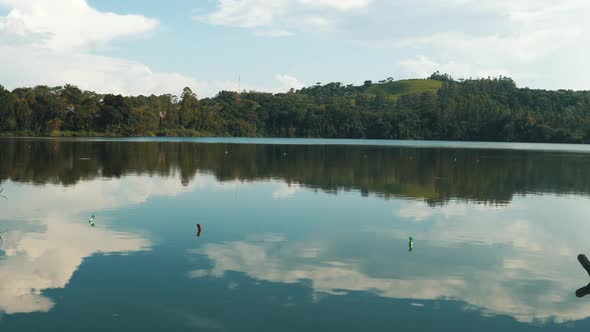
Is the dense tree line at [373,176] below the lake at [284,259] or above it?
above

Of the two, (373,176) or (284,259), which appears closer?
(284,259)

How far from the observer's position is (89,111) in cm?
17462

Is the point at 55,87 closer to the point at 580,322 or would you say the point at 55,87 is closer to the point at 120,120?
the point at 120,120

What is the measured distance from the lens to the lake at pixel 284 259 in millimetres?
13414

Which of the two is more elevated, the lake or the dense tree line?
the dense tree line

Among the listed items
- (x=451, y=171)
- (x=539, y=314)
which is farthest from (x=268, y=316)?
(x=451, y=171)

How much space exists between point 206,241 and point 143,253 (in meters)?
2.92

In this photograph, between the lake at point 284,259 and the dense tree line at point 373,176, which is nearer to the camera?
the lake at point 284,259

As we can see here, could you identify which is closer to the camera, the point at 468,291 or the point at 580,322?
the point at 580,322

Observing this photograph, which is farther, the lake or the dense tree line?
the dense tree line

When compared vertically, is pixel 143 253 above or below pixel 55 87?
below

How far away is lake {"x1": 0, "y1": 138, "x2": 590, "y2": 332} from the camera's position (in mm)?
13414

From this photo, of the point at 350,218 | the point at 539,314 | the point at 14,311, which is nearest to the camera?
the point at 14,311

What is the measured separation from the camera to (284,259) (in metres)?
18.7
